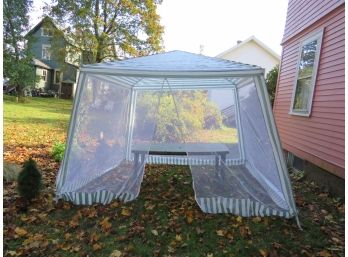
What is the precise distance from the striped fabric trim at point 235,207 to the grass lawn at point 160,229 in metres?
0.11

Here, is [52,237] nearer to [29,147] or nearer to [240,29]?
[29,147]

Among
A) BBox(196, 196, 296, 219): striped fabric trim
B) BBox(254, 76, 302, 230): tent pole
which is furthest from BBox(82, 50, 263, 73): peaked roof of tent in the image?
BBox(196, 196, 296, 219): striped fabric trim

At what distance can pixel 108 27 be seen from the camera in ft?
81.3

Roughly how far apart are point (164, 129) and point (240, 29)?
3677 cm

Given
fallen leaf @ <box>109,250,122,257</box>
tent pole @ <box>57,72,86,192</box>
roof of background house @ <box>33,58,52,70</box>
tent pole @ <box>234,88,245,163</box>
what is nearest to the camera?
fallen leaf @ <box>109,250,122,257</box>

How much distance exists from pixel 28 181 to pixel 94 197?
2.99 feet

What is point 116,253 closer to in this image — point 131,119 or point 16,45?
point 131,119

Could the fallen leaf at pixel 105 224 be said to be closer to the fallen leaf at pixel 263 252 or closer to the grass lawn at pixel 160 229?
the grass lawn at pixel 160 229

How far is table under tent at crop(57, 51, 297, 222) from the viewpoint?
455 centimetres

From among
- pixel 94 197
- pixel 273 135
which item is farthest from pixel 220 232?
pixel 94 197

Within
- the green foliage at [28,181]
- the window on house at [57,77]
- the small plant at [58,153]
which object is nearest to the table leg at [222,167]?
the green foliage at [28,181]

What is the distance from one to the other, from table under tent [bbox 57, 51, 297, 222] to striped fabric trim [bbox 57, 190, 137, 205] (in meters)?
0.01

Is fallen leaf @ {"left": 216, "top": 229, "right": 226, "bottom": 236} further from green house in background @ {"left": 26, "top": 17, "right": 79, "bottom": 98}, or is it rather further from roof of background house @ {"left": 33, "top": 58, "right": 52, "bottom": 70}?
roof of background house @ {"left": 33, "top": 58, "right": 52, "bottom": 70}

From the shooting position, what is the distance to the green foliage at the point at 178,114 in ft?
21.0
